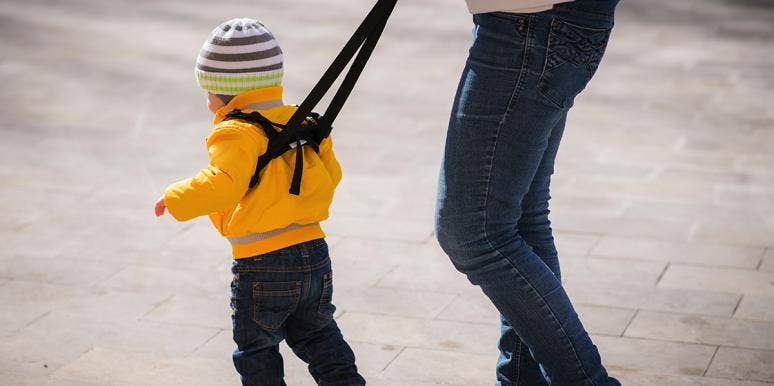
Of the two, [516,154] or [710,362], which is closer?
[516,154]

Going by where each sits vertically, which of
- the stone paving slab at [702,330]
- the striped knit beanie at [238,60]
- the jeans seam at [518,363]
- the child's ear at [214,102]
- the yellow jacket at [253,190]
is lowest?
the stone paving slab at [702,330]

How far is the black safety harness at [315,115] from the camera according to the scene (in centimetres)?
294

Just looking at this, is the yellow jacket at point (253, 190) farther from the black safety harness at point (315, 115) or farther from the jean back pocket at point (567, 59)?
the jean back pocket at point (567, 59)

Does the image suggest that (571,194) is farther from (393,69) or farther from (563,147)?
(393,69)

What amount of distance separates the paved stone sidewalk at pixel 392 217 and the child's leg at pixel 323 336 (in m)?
0.55

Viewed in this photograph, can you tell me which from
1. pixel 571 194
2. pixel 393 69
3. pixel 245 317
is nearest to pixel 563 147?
pixel 571 194

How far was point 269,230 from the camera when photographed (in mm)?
3182

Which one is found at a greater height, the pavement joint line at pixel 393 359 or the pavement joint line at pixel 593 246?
the pavement joint line at pixel 393 359

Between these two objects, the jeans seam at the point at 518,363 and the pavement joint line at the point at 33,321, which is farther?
the pavement joint line at the point at 33,321

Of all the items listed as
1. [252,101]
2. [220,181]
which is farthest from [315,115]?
[220,181]

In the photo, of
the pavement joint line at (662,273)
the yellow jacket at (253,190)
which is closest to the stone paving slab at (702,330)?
the pavement joint line at (662,273)

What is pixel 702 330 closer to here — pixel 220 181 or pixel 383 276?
pixel 383 276

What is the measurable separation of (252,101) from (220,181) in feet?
1.13

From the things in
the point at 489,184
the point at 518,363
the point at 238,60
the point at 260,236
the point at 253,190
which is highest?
the point at 238,60
